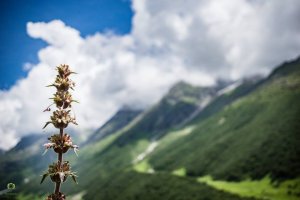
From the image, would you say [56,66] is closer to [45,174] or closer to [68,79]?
[68,79]

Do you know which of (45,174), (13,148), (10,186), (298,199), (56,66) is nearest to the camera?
(10,186)

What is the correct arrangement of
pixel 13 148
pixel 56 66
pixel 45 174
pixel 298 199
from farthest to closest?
pixel 298 199 < pixel 13 148 < pixel 56 66 < pixel 45 174

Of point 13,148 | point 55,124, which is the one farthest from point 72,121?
point 13,148

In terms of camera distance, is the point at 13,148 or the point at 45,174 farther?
the point at 13,148

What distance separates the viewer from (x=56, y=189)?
9430 mm

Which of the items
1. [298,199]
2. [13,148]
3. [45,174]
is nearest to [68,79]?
[45,174]

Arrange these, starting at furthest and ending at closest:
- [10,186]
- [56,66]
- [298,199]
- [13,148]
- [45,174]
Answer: [298,199] → [13,148] → [56,66] → [45,174] → [10,186]

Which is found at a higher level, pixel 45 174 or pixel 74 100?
pixel 74 100

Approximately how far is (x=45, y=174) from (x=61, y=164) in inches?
18.8

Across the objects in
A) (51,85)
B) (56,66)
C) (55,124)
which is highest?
(56,66)

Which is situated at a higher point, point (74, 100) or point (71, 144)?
point (74, 100)

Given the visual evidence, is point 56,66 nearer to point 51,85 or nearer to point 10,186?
point 51,85

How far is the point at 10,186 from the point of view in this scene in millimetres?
8953

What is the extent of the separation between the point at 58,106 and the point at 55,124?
54cm
